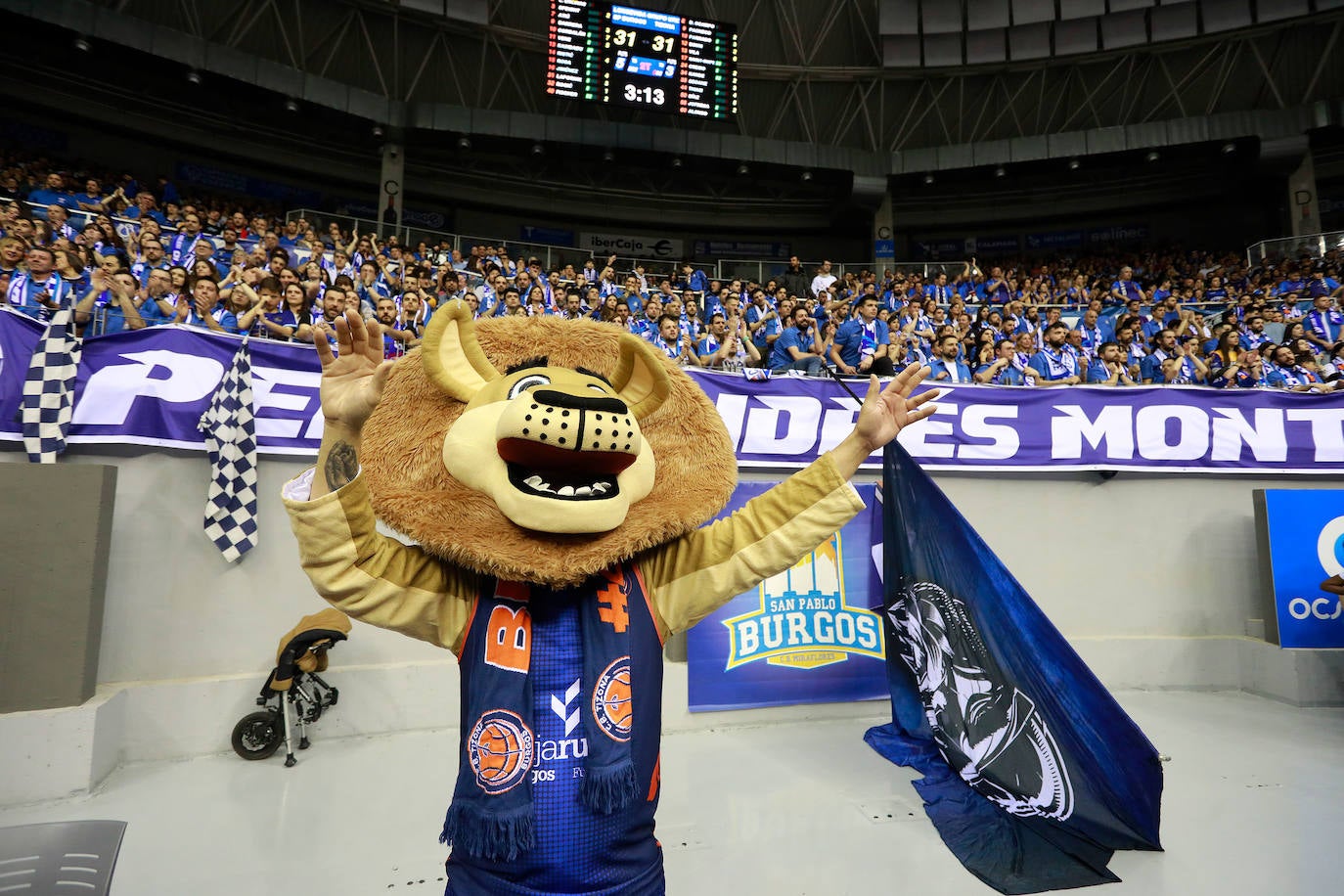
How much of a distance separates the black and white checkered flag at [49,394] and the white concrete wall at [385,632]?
177mm

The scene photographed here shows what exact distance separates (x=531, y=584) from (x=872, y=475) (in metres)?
4.25

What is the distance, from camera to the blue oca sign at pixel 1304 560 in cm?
536

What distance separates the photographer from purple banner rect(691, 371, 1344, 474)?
17.5ft

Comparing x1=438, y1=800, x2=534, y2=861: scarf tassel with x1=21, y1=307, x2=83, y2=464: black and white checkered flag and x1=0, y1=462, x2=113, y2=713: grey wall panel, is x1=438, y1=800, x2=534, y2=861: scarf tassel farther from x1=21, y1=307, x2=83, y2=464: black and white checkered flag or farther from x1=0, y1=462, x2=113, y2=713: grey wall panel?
x1=21, y1=307, x2=83, y2=464: black and white checkered flag

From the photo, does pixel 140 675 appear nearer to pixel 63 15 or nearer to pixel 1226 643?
pixel 1226 643

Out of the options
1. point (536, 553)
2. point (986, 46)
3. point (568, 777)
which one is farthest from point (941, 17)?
point (568, 777)

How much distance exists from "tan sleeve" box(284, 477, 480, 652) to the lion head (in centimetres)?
9

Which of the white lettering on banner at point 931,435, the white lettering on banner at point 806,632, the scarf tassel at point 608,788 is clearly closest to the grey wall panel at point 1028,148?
the white lettering on banner at point 931,435

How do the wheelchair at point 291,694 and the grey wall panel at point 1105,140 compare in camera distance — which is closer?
the wheelchair at point 291,694

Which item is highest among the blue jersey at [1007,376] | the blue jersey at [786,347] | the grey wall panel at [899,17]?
the grey wall panel at [899,17]

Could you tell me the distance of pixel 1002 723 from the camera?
330 centimetres

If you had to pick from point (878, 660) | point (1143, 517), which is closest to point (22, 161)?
point (878, 660)

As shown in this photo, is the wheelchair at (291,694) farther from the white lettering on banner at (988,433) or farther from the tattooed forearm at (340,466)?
the white lettering on banner at (988,433)

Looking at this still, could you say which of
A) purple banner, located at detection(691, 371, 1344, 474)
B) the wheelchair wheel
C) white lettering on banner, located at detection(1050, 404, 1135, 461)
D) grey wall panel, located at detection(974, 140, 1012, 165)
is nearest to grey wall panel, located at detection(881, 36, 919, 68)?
grey wall panel, located at detection(974, 140, 1012, 165)
